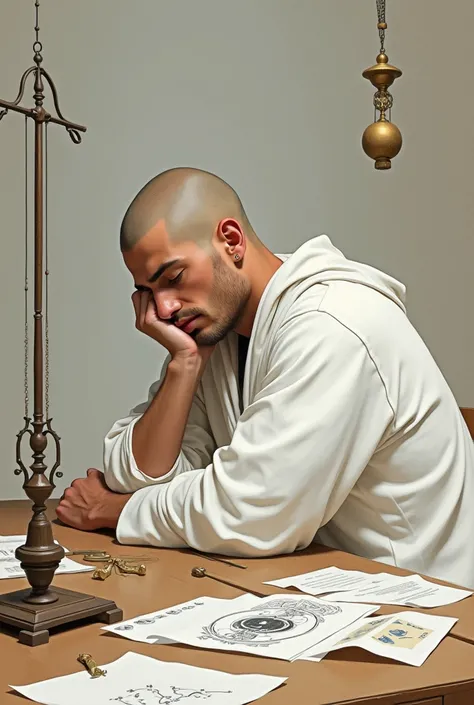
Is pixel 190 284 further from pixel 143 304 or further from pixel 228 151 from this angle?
pixel 228 151

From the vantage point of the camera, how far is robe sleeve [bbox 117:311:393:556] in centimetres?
162

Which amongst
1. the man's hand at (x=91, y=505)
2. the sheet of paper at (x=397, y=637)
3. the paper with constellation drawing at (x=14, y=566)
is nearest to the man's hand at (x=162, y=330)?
the man's hand at (x=91, y=505)

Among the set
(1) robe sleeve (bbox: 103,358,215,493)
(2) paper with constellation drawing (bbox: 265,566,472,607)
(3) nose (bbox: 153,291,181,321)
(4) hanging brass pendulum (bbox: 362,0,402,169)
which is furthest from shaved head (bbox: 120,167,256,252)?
(4) hanging brass pendulum (bbox: 362,0,402,169)

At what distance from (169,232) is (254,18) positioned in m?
2.01

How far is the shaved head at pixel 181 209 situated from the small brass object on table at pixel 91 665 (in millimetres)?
939

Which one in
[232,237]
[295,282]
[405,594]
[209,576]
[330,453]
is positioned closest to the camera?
[405,594]

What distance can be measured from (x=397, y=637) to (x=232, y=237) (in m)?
0.96

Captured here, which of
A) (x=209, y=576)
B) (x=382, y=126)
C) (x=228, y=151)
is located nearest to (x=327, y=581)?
(x=209, y=576)

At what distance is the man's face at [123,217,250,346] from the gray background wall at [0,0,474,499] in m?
1.54

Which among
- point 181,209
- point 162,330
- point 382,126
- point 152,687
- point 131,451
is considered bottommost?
point 152,687

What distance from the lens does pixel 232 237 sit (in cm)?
196

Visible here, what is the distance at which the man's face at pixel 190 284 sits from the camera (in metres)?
1.90

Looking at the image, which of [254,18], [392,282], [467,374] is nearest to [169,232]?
[392,282]

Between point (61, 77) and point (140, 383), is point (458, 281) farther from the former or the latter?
point (61, 77)
